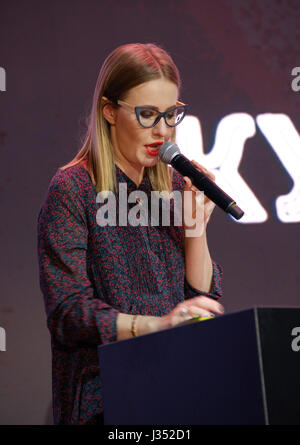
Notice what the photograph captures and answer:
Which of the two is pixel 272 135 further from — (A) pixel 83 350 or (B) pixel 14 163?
(A) pixel 83 350

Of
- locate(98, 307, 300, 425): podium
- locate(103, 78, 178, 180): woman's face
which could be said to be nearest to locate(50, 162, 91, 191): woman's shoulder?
locate(103, 78, 178, 180): woman's face

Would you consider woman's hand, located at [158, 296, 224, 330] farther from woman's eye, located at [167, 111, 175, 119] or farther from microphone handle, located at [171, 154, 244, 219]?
woman's eye, located at [167, 111, 175, 119]

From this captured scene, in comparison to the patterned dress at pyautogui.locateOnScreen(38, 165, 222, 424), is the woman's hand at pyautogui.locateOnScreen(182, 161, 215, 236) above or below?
above

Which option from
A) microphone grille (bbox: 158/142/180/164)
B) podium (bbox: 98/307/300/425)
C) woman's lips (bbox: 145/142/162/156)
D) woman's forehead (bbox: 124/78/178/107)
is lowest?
podium (bbox: 98/307/300/425)

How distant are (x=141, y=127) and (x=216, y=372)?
29.4 inches

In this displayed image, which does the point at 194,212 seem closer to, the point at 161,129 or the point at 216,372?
the point at 161,129

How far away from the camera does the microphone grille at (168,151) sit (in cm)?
141

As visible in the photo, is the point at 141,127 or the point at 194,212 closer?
the point at 141,127

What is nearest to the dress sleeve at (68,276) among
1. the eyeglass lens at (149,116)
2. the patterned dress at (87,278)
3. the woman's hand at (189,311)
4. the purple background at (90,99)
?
the patterned dress at (87,278)

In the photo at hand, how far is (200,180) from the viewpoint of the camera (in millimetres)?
1369

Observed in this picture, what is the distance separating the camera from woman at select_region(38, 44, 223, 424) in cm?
124

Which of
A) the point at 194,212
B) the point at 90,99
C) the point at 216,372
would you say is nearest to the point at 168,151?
the point at 194,212

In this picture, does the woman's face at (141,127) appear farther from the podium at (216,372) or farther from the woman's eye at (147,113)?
the podium at (216,372)
